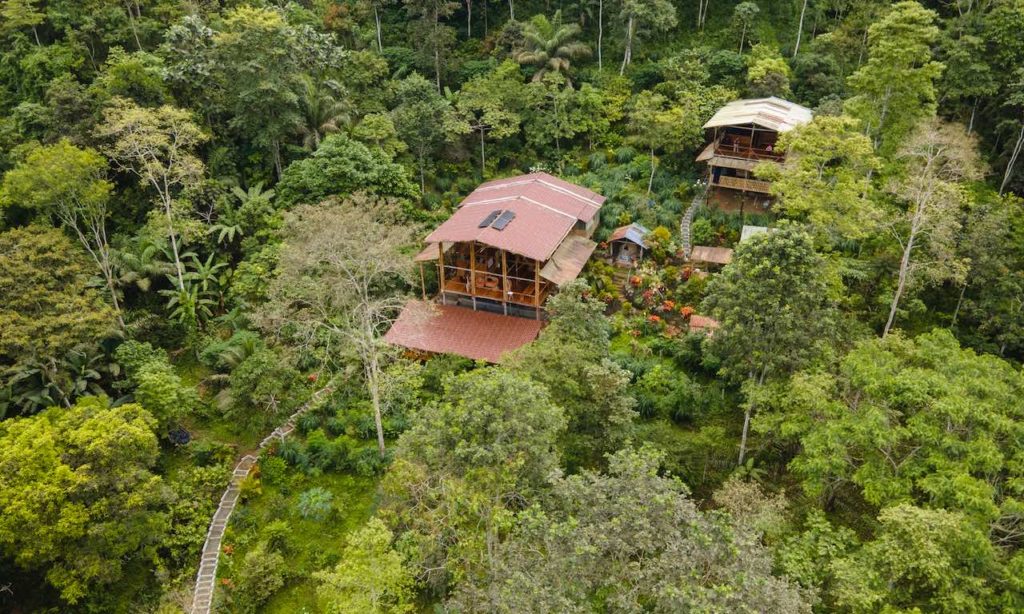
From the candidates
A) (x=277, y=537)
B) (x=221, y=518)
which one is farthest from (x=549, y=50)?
(x=277, y=537)

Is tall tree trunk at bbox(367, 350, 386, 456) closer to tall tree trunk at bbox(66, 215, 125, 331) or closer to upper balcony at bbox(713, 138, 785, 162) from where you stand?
tall tree trunk at bbox(66, 215, 125, 331)

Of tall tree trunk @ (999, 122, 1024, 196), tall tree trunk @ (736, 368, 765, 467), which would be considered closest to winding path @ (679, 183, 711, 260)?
tall tree trunk @ (736, 368, 765, 467)

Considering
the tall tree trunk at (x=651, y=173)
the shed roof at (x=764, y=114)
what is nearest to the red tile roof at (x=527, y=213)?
the tall tree trunk at (x=651, y=173)

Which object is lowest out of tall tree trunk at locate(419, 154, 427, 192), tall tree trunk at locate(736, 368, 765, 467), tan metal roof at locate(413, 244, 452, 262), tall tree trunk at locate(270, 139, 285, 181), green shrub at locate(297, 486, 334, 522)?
green shrub at locate(297, 486, 334, 522)

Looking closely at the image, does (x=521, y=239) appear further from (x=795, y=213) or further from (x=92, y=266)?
(x=92, y=266)

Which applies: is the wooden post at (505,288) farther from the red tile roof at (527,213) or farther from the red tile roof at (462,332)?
the red tile roof at (527,213)

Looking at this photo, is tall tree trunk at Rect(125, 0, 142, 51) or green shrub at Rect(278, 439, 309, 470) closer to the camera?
green shrub at Rect(278, 439, 309, 470)

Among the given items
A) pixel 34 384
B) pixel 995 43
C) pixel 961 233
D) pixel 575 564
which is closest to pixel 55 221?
pixel 34 384
